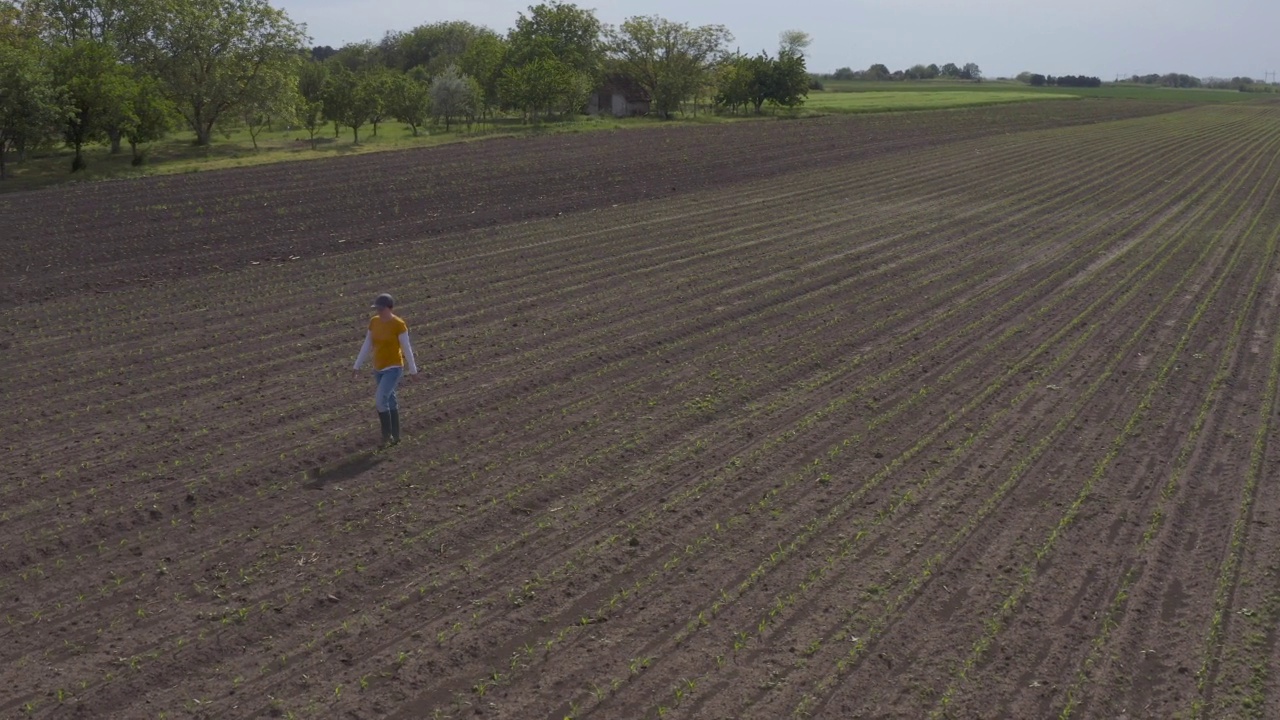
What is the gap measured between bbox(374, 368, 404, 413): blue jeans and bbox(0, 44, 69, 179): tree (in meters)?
26.6

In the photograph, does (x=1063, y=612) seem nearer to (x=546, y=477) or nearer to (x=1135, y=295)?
(x=546, y=477)

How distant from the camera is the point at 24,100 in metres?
32.1

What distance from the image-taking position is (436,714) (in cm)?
700

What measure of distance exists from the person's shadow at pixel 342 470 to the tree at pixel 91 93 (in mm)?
28323

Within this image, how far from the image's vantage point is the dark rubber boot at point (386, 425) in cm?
1138

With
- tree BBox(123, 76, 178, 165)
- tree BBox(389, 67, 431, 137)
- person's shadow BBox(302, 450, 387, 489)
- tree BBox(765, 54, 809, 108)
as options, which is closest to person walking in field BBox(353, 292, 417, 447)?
person's shadow BBox(302, 450, 387, 489)

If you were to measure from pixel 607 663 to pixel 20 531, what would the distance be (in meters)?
5.44

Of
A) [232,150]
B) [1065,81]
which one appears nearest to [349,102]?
[232,150]

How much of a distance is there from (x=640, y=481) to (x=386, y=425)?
2.81m

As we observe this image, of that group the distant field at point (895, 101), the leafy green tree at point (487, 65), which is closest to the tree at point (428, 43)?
the leafy green tree at point (487, 65)

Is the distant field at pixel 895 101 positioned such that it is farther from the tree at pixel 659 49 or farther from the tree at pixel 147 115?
the tree at pixel 147 115

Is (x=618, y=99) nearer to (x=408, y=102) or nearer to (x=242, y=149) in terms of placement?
(x=408, y=102)

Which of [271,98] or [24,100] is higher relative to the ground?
[271,98]

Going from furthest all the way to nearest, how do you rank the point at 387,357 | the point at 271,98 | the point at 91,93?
the point at 271,98, the point at 91,93, the point at 387,357
